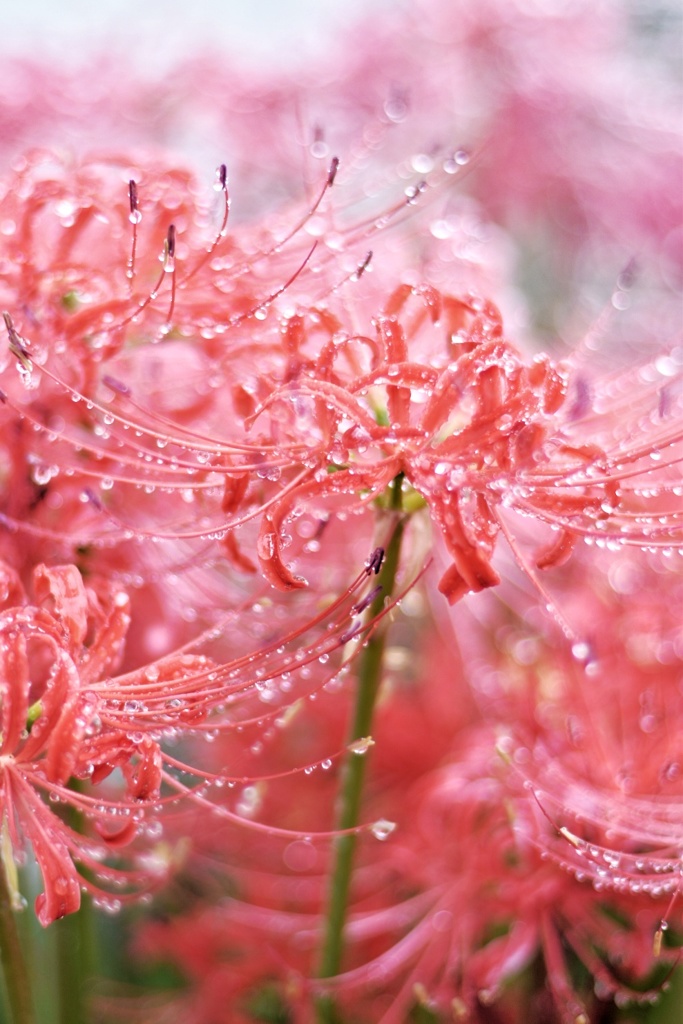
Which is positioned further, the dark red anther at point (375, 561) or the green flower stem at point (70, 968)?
the green flower stem at point (70, 968)

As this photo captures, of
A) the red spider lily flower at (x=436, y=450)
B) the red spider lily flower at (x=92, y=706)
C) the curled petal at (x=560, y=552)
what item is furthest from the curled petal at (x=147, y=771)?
the curled petal at (x=560, y=552)

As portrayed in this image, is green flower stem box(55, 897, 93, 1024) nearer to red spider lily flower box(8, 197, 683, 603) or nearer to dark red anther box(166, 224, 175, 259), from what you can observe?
red spider lily flower box(8, 197, 683, 603)

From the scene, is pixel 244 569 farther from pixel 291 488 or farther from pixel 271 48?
pixel 271 48

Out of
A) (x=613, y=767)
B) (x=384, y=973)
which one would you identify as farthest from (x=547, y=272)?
(x=384, y=973)

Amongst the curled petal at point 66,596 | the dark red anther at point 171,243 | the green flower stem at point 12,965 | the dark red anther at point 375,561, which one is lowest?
the green flower stem at point 12,965

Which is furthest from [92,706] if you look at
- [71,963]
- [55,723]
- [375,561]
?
[71,963]

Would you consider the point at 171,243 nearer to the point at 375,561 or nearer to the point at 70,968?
the point at 375,561

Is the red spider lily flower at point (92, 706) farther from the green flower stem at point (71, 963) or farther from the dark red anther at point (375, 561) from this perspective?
the green flower stem at point (71, 963)
